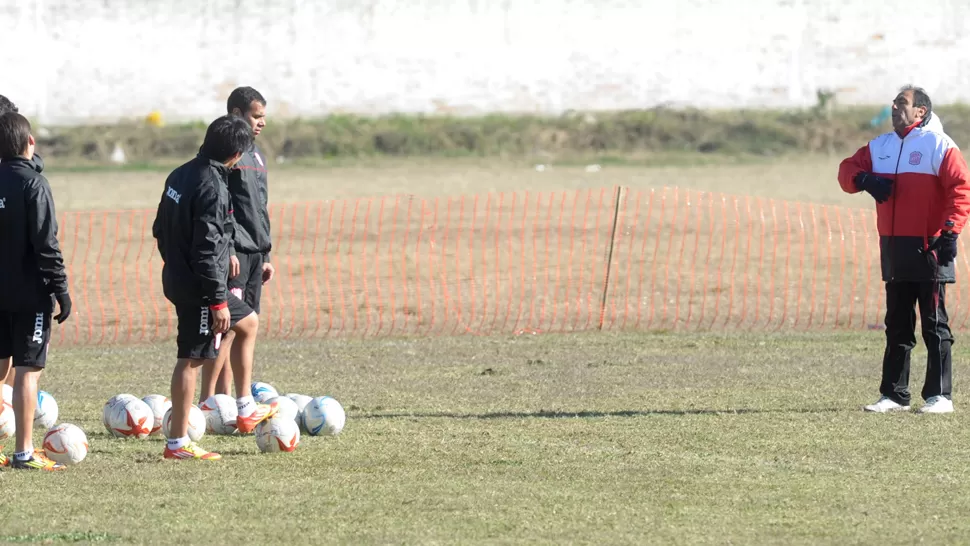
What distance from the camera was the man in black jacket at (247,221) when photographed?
8.62 meters

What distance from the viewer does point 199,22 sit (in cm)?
4903

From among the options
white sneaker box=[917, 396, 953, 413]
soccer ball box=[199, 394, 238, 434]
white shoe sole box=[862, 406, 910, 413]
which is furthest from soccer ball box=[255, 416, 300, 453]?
white sneaker box=[917, 396, 953, 413]

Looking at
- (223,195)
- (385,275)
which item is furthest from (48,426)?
(385,275)

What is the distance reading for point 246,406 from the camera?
862 centimetres

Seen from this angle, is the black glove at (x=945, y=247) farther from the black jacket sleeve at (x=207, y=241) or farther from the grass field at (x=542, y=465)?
the black jacket sleeve at (x=207, y=241)

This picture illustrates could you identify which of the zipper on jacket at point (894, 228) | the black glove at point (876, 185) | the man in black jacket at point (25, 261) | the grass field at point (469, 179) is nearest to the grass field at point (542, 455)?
the man in black jacket at point (25, 261)

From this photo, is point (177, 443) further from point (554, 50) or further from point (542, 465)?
point (554, 50)

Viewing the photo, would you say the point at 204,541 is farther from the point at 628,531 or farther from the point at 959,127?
the point at 959,127

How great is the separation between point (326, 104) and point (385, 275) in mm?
32521

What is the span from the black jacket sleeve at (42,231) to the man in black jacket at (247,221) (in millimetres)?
1297

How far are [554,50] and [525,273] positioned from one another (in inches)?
1269

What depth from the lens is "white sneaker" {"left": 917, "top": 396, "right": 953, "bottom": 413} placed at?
9.30 metres

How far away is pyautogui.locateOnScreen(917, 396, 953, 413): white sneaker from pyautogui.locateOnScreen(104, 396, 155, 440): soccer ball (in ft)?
16.0

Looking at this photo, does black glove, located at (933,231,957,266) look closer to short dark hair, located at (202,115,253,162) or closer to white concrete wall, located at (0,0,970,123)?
short dark hair, located at (202,115,253,162)
